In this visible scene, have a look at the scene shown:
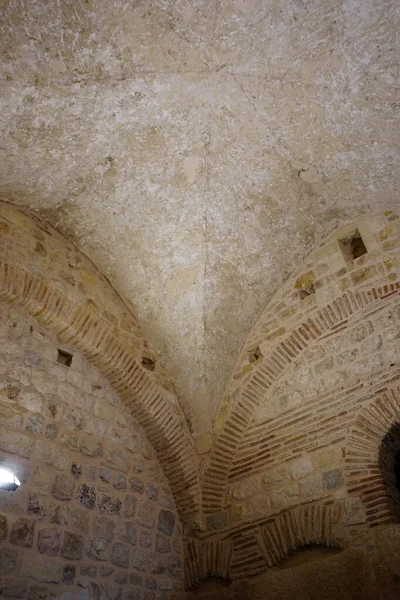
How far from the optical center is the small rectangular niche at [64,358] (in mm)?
4679

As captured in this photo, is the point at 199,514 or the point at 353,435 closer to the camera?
the point at 353,435

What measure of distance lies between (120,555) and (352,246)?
3.14 meters

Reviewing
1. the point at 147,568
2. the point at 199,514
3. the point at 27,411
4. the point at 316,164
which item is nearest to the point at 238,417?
the point at 199,514

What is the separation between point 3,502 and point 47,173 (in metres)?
2.52


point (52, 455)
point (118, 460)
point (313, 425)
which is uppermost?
point (313, 425)

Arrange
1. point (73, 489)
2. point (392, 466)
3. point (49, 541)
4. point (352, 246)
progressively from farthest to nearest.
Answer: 1. point (352, 246)
2. point (392, 466)
3. point (73, 489)
4. point (49, 541)

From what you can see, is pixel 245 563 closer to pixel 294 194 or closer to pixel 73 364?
pixel 73 364

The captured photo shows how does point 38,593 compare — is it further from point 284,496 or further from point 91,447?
point 284,496

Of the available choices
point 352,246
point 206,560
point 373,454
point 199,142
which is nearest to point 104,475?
point 206,560

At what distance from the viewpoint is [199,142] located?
476cm

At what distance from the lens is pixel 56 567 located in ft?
12.6

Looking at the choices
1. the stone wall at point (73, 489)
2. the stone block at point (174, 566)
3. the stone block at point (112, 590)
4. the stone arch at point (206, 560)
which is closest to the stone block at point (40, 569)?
the stone wall at point (73, 489)

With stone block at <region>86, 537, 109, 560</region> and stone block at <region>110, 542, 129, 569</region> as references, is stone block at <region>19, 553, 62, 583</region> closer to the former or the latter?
stone block at <region>86, 537, 109, 560</region>

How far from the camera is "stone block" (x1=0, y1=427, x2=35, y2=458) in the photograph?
393 centimetres
